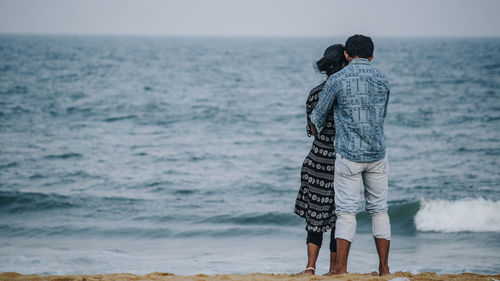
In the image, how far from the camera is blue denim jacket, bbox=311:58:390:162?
347cm

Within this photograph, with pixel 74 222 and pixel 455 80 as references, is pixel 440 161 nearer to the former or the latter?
pixel 74 222

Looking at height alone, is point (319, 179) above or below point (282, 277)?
above

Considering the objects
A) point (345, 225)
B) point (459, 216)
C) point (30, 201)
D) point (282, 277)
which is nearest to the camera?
point (345, 225)

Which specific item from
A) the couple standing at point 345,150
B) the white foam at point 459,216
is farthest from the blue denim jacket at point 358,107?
the white foam at point 459,216

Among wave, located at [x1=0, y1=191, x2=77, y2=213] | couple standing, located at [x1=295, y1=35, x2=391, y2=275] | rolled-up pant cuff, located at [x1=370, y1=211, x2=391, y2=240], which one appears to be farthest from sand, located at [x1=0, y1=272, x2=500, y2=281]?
wave, located at [x1=0, y1=191, x2=77, y2=213]

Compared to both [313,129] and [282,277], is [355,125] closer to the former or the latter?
[313,129]

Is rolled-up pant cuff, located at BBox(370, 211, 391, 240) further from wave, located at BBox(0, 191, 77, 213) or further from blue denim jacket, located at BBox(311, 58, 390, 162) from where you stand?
wave, located at BBox(0, 191, 77, 213)

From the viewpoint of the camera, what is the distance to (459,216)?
9.73 m

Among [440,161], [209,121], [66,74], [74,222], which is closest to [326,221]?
[74,222]

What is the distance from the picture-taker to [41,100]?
25.2 metres

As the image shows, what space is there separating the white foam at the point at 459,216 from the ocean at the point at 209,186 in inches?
1.4

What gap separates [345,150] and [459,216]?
23.5 feet

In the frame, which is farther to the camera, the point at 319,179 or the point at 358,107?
the point at 319,179

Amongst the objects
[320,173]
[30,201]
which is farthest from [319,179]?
[30,201]
